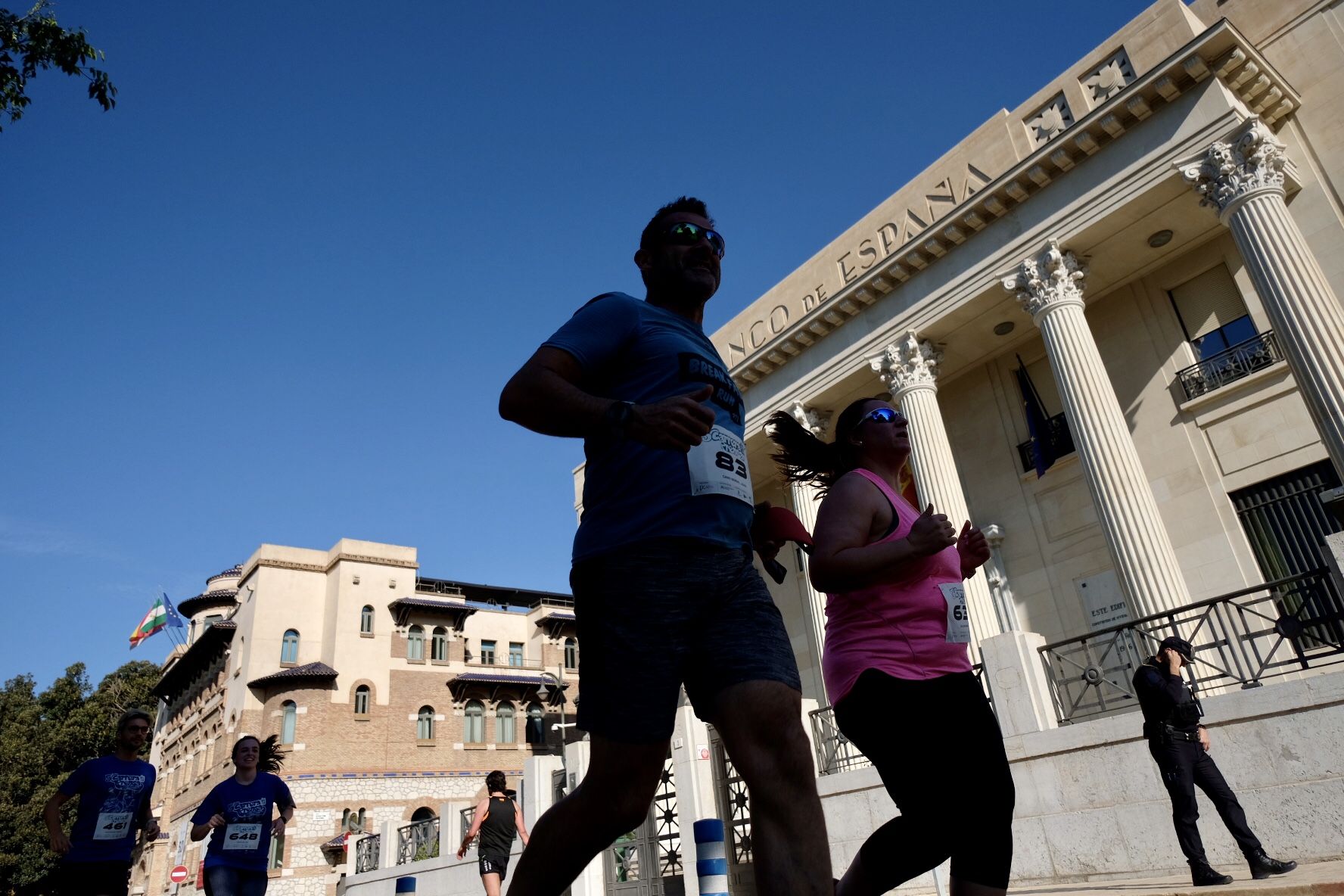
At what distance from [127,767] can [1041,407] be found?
17.7m

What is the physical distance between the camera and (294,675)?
37.7 m

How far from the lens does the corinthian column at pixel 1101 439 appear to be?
43.9 ft

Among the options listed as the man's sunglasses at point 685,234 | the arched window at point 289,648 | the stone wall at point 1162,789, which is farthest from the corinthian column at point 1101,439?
the arched window at point 289,648

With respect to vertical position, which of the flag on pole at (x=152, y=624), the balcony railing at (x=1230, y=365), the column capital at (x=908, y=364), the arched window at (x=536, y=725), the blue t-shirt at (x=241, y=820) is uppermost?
the flag on pole at (x=152, y=624)

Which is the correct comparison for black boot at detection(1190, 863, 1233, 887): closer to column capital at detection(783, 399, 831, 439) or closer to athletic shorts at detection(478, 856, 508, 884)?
→ athletic shorts at detection(478, 856, 508, 884)

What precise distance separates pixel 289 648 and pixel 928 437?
3422 centimetres

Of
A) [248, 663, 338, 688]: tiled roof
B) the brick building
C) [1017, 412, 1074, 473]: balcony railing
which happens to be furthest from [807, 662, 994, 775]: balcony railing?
[248, 663, 338, 688]: tiled roof

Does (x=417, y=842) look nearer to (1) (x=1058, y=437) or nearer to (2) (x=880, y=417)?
(1) (x=1058, y=437)

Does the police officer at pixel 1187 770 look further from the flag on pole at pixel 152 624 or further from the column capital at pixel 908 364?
the flag on pole at pixel 152 624

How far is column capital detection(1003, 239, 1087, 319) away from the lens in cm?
1606

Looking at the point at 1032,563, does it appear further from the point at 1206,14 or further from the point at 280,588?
the point at 280,588

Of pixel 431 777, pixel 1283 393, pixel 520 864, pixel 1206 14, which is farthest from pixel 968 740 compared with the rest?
pixel 431 777

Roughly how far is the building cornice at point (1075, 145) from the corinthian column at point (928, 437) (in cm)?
161

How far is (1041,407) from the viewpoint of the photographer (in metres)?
18.7
